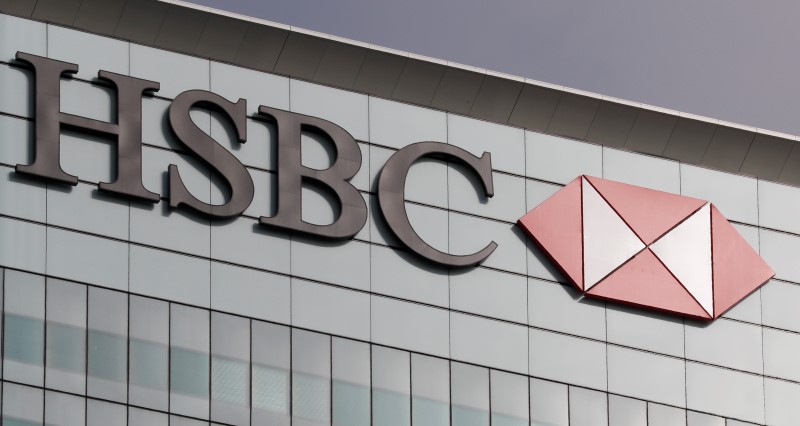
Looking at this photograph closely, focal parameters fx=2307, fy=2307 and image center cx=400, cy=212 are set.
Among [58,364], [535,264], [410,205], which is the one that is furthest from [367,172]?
[58,364]

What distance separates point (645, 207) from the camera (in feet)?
225

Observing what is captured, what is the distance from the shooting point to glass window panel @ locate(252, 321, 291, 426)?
61.2 m

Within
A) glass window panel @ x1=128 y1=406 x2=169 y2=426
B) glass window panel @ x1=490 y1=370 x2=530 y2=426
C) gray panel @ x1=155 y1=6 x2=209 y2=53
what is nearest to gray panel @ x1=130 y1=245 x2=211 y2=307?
glass window panel @ x1=128 y1=406 x2=169 y2=426

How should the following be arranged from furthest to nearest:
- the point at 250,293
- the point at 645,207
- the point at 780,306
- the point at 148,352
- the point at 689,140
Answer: the point at 689,140
the point at 780,306
the point at 645,207
the point at 250,293
the point at 148,352

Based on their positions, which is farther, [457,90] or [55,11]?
[457,90]

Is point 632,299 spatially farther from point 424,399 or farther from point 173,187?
point 173,187

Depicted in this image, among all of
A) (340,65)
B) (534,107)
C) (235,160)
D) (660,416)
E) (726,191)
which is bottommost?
(660,416)

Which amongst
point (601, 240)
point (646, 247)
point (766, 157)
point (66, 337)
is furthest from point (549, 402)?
point (66, 337)

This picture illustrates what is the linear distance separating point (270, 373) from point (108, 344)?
4.67 m

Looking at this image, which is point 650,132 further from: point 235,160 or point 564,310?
point 235,160

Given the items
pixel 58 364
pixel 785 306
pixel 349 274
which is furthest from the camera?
pixel 785 306

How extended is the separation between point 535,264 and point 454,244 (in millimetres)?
2710

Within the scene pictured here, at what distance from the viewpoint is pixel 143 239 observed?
6081 centimetres

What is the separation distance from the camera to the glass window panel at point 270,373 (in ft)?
201
